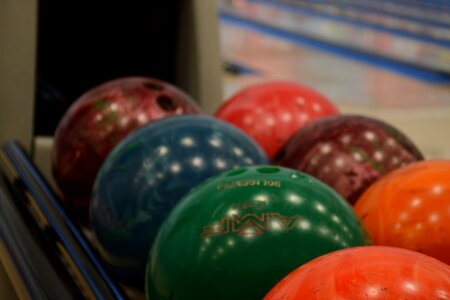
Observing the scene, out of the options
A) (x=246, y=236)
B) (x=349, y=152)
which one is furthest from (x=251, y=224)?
(x=349, y=152)

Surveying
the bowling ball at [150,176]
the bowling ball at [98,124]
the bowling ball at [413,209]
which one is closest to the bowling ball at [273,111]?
the bowling ball at [98,124]

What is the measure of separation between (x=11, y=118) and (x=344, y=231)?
147cm

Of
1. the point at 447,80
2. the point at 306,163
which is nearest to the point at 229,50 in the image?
the point at 447,80

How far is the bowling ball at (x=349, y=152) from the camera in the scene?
5.96 ft

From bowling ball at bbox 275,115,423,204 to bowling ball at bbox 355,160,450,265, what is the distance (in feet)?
0.57

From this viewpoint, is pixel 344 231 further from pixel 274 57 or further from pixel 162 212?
pixel 274 57

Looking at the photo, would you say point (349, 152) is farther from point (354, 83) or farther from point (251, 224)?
point (354, 83)

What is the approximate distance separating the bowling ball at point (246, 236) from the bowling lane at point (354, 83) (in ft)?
7.08

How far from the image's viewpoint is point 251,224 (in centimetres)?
129

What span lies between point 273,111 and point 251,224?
948mm

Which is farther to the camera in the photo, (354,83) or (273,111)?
(354,83)

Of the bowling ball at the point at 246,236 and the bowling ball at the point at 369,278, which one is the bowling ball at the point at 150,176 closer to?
the bowling ball at the point at 246,236

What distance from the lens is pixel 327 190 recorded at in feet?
4.63

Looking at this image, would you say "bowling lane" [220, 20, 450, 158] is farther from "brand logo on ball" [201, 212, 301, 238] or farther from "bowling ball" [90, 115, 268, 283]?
"brand logo on ball" [201, 212, 301, 238]
